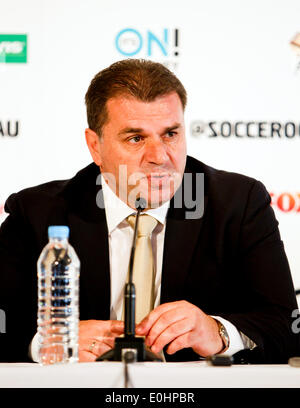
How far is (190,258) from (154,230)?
181 millimetres

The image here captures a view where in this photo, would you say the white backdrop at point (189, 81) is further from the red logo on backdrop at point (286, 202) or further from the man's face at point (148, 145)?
the man's face at point (148, 145)

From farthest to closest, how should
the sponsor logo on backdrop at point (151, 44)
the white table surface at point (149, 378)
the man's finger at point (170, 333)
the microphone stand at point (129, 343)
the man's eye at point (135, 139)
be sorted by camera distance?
the sponsor logo on backdrop at point (151, 44) < the man's eye at point (135, 139) < the man's finger at point (170, 333) < the microphone stand at point (129, 343) < the white table surface at point (149, 378)

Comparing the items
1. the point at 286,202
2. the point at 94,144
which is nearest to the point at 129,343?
the point at 94,144

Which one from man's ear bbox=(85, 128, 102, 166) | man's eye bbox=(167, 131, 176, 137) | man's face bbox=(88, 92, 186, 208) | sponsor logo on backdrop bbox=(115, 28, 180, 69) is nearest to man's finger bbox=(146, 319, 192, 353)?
man's face bbox=(88, 92, 186, 208)

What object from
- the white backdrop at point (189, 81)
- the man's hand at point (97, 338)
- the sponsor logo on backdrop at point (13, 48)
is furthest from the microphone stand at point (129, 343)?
the sponsor logo on backdrop at point (13, 48)

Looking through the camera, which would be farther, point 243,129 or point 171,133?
point 243,129

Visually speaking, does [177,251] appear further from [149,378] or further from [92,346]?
[149,378]

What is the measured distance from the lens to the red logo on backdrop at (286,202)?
3.13 metres

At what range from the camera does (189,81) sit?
312cm

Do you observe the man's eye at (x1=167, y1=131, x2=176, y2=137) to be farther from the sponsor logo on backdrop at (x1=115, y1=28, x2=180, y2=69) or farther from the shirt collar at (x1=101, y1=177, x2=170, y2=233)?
the sponsor logo on backdrop at (x1=115, y1=28, x2=180, y2=69)
